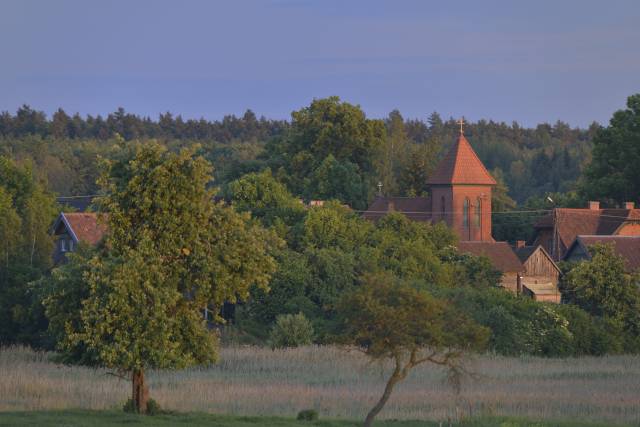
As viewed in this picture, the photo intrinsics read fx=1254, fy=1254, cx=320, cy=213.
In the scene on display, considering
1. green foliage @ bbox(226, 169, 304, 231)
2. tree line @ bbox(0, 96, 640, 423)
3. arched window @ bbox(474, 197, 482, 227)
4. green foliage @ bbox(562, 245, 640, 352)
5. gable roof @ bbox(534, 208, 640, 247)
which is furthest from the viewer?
arched window @ bbox(474, 197, 482, 227)

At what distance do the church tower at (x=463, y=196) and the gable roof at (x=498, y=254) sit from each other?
11882 mm

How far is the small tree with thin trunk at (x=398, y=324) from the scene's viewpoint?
2564 cm

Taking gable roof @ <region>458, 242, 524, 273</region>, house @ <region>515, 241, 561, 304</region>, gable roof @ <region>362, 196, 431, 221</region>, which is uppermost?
gable roof @ <region>362, 196, 431, 221</region>

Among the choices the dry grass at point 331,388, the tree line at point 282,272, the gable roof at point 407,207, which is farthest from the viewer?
the gable roof at point 407,207

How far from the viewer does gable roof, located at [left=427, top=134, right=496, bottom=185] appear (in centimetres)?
7906

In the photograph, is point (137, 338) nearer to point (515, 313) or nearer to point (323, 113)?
point (515, 313)

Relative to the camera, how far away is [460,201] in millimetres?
78750

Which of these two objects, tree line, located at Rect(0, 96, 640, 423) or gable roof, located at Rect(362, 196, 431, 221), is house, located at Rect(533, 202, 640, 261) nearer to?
tree line, located at Rect(0, 96, 640, 423)

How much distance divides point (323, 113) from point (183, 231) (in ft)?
208

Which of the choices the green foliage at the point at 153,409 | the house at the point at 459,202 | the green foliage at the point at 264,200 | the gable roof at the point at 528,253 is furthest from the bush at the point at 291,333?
the house at the point at 459,202

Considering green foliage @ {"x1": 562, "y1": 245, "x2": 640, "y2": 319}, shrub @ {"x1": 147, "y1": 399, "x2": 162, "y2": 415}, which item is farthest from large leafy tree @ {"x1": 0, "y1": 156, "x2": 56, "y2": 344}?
green foliage @ {"x1": 562, "y1": 245, "x2": 640, "y2": 319}

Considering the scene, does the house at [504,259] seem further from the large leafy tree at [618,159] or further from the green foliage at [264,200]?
the large leafy tree at [618,159]

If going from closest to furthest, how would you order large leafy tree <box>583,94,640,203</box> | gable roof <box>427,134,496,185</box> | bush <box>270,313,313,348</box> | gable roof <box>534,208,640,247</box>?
bush <box>270,313,313,348</box> < gable roof <box>534,208,640,247</box> < gable roof <box>427,134,496,185</box> < large leafy tree <box>583,94,640,203</box>

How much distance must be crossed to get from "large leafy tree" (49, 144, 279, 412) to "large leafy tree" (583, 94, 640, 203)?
57.9 m
